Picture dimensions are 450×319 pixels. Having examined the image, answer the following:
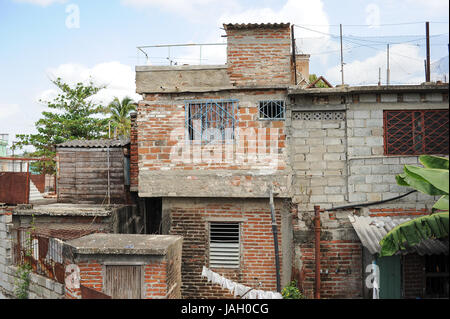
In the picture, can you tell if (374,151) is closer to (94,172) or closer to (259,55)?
(259,55)

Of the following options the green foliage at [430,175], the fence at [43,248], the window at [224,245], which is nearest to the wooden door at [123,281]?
the fence at [43,248]

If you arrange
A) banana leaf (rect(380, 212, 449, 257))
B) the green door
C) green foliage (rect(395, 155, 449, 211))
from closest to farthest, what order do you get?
green foliage (rect(395, 155, 449, 211)), banana leaf (rect(380, 212, 449, 257)), the green door

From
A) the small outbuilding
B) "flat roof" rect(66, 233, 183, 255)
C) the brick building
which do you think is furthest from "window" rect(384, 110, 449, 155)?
the small outbuilding

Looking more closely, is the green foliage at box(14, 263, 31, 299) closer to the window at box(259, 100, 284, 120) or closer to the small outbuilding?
the small outbuilding

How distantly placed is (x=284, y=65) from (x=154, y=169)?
4.25 m

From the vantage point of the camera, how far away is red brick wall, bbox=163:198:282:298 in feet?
26.9

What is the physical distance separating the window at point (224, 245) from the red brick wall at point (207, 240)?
0.13 meters

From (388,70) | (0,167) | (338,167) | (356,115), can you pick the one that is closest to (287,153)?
(338,167)

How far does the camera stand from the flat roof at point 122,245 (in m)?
6.43

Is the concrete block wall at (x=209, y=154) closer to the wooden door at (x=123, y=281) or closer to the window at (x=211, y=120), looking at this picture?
the window at (x=211, y=120)

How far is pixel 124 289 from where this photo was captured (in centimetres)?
657

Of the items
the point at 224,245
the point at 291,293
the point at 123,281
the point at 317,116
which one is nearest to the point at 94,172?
the point at 123,281

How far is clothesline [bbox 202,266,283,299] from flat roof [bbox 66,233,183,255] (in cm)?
163

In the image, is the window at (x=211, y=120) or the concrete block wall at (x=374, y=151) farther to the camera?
the window at (x=211, y=120)
